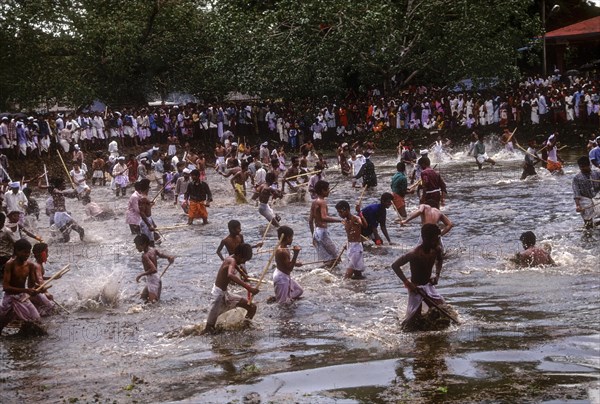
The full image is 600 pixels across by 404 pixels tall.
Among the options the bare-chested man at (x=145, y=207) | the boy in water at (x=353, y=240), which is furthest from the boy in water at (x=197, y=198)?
the boy in water at (x=353, y=240)

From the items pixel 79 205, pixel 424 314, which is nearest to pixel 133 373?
pixel 424 314

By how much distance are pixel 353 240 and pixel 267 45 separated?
950 inches

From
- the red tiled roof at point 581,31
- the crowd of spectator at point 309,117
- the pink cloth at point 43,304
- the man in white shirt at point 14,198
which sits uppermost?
the red tiled roof at point 581,31

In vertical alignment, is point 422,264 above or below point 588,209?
above

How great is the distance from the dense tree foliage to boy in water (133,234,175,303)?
74.9 feet

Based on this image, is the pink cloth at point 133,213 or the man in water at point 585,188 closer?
the man in water at point 585,188

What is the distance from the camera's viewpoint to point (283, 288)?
45.2ft

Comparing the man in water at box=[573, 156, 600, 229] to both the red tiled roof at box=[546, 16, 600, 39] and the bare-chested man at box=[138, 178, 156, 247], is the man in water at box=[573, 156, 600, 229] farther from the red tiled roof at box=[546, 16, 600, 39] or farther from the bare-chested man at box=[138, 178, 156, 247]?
the red tiled roof at box=[546, 16, 600, 39]

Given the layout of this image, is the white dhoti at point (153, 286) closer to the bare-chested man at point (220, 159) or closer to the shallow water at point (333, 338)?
the shallow water at point (333, 338)

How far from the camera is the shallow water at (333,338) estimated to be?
10.2 metres

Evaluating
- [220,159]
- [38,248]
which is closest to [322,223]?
[38,248]

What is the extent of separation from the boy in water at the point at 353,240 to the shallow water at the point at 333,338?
0.62ft

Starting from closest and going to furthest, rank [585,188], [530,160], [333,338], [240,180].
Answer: [333,338], [585,188], [240,180], [530,160]

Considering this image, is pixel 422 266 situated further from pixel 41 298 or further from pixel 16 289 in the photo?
pixel 41 298
